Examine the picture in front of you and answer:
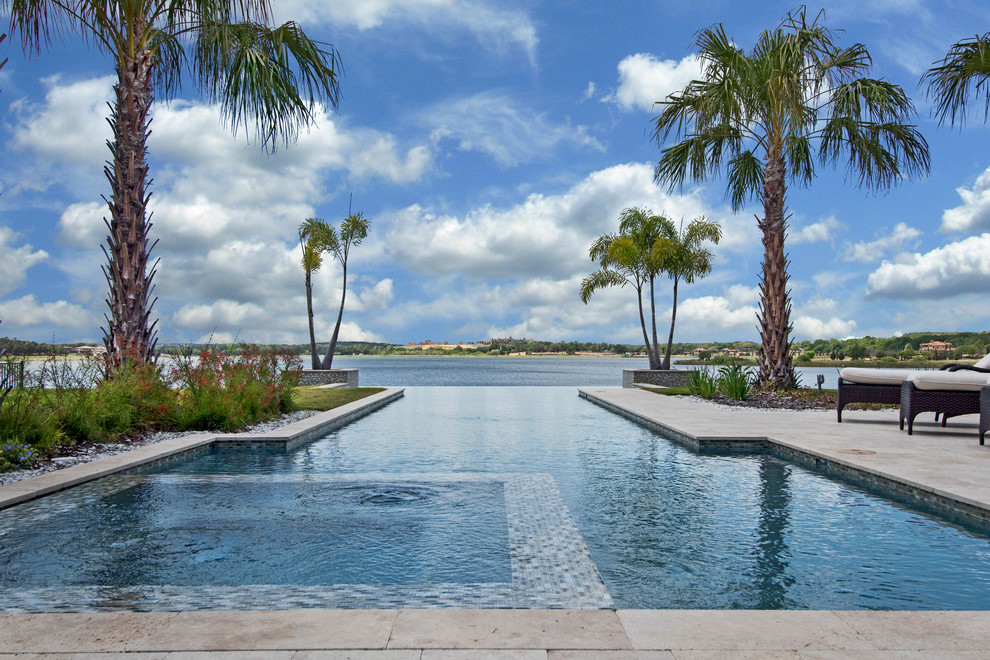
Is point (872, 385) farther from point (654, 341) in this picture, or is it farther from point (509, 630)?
point (654, 341)

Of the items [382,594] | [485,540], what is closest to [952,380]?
[485,540]

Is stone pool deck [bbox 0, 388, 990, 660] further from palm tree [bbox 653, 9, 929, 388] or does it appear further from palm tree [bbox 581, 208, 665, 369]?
palm tree [bbox 581, 208, 665, 369]

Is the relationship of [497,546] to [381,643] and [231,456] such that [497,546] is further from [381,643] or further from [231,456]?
[231,456]

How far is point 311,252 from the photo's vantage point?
24.3m

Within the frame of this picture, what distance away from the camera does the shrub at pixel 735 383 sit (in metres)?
13.2

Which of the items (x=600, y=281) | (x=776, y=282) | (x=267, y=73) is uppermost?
(x=267, y=73)

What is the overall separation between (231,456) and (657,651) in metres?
6.32

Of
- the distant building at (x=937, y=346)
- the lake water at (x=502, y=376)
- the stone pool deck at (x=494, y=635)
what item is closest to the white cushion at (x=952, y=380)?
the lake water at (x=502, y=376)

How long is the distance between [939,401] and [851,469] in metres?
3.36

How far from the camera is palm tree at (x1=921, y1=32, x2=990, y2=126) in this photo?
1078cm

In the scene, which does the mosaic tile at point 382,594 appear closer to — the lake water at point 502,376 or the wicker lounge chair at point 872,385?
the wicker lounge chair at point 872,385

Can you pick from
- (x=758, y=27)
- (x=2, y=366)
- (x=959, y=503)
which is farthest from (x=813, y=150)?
(x=2, y=366)

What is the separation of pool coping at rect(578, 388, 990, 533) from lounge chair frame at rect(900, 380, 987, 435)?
1.66ft

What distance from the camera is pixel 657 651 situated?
7.53ft
